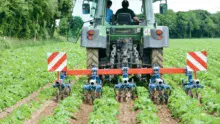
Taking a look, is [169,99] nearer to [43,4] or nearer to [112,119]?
[112,119]

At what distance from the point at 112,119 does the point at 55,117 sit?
1.03 meters

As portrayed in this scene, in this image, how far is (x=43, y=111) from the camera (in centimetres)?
902

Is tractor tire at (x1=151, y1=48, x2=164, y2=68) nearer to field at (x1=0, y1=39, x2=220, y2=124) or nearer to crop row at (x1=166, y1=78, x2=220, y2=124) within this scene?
field at (x1=0, y1=39, x2=220, y2=124)

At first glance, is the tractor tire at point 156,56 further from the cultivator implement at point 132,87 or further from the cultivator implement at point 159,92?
the cultivator implement at point 159,92

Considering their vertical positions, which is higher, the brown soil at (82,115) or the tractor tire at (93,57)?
the tractor tire at (93,57)

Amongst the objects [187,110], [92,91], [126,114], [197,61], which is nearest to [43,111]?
[92,91]

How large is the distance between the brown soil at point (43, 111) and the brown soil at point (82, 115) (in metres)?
0.56

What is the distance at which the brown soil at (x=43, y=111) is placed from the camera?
323 inches

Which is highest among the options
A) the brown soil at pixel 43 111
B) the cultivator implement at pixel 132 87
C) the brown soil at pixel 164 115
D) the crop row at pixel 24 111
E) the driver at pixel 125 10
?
the driver at pixel 125 10

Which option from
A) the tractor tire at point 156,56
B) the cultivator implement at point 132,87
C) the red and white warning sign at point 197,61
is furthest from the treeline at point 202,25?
the cultivator implement at point 132,87

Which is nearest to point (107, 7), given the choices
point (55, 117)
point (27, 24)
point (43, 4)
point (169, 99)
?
point (169, 99)

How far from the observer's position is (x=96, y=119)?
25.1 feet

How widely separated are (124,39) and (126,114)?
3.33m

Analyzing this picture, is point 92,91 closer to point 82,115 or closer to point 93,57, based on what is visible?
point 82,115
